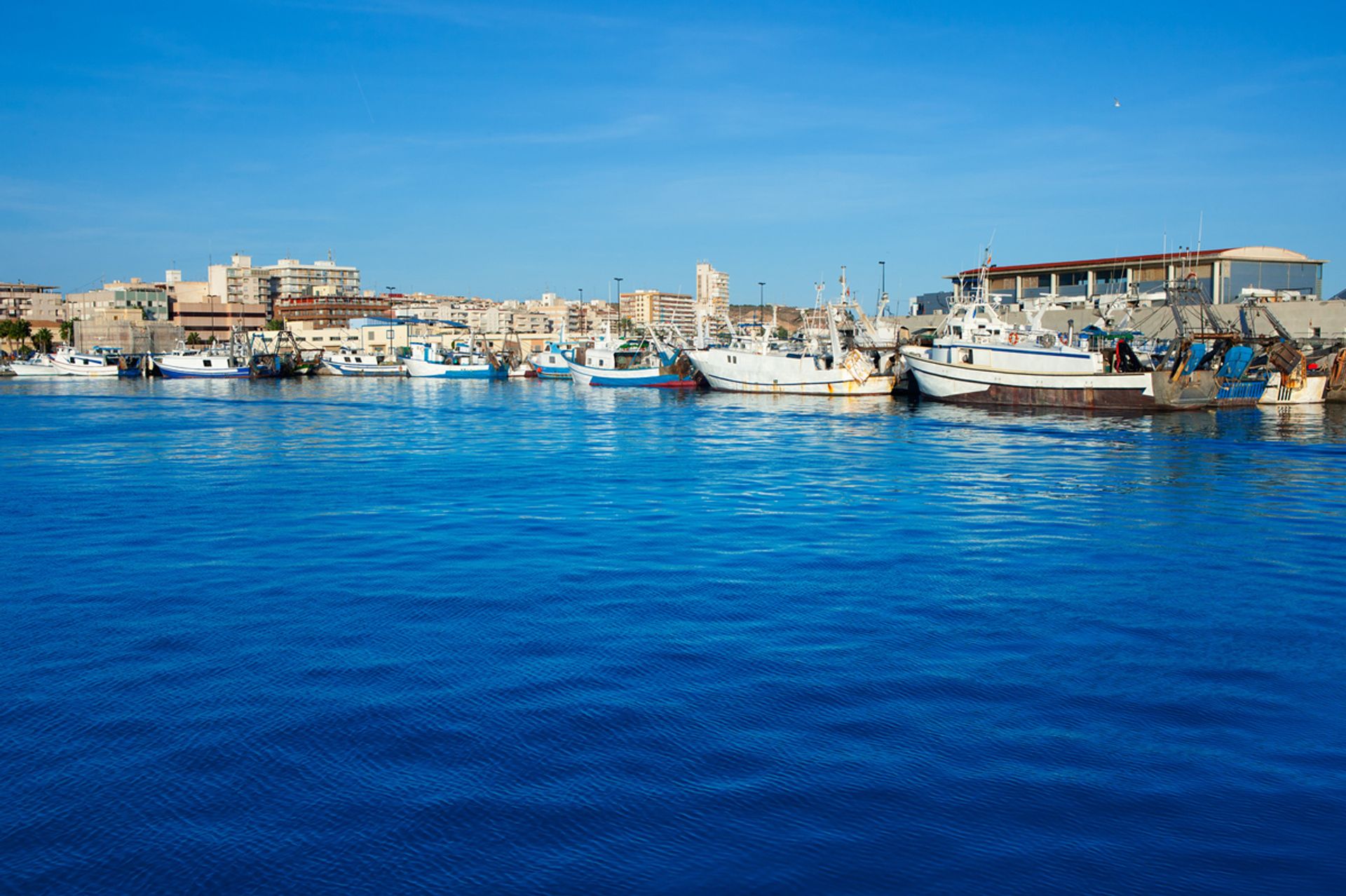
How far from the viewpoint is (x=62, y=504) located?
15469 mm

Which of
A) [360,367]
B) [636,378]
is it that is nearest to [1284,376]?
[636,378]

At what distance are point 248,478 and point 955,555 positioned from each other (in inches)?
524

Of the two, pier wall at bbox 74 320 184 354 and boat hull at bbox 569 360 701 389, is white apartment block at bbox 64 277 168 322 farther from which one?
boat hull at bbox 569 360 701 389

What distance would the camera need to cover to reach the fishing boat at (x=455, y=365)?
278 feet

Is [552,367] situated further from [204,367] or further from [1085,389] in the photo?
[1085,389]

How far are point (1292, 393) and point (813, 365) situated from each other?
20863 mm

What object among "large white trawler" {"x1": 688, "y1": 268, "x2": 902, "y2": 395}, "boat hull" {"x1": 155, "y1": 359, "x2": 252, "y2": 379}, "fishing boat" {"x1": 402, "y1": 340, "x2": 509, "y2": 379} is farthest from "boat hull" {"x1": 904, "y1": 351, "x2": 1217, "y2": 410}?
"boat hull" {"x1": 155, "y1": 359, "x2": 252, "y2": 379}

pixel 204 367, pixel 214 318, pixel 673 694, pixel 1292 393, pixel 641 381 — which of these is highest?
pixel 214 318

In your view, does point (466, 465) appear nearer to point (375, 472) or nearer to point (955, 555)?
point (375, 472)

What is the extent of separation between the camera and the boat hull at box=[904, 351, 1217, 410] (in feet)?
126

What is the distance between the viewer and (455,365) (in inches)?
3393

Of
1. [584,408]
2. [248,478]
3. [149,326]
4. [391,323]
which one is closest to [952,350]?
[584,408]

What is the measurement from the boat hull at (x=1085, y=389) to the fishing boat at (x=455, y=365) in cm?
5003

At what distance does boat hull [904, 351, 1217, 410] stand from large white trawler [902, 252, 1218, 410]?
1.1 inches
